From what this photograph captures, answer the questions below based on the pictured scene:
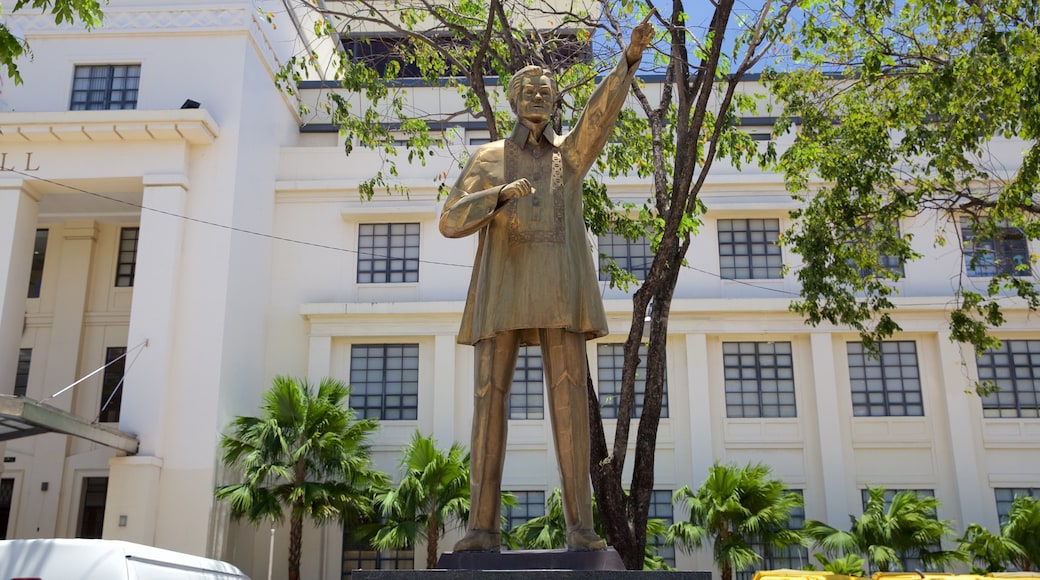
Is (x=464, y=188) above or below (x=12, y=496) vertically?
above

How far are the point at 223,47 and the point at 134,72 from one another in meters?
2.10

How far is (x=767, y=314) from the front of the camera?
22.3 metres

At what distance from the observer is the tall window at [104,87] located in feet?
72.7

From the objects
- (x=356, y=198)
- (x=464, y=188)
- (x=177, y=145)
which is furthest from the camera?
(x=356, y=198)

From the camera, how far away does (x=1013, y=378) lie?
22.0 m

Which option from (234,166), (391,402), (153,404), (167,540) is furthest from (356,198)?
(167,540)

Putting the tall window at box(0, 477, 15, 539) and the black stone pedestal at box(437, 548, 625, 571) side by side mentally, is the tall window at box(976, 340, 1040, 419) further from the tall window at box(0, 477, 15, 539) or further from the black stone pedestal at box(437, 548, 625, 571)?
the tall window at box(0, 477, 15, 539)

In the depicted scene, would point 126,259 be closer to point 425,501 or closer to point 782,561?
point 425,501

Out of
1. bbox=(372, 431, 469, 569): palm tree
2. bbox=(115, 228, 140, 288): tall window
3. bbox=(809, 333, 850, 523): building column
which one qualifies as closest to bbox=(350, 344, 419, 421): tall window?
bbox=(372, 431, 469, 569): palm tree

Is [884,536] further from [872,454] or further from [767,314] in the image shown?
[767,314]

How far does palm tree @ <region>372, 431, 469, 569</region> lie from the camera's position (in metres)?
18.2

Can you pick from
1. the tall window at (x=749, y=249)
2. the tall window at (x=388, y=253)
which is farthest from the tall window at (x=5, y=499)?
the tall window at (x=749, y=249)

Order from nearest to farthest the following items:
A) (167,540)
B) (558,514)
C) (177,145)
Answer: (558,514), (167,540), (177,145)

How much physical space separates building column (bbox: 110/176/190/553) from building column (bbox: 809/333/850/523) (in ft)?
41.8
